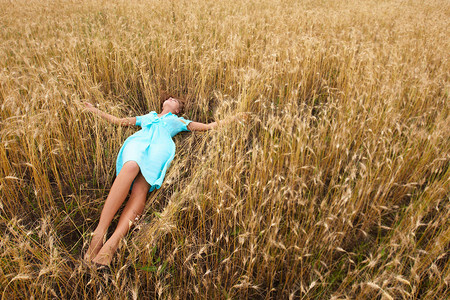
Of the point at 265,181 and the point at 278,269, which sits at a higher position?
the point at 265,181

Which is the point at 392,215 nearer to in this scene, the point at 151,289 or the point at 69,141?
the point at 151,289

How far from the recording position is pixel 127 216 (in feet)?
5.79

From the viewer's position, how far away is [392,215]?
5.82 feet

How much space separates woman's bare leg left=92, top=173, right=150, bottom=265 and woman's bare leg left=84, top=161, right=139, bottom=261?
0.19ft

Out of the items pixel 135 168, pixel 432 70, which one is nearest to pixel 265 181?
pixel 135 168

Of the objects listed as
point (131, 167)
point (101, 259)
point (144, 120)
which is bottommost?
point (101, 259)

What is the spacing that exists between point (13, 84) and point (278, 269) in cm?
309

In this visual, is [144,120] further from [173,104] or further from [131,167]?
[131,167]

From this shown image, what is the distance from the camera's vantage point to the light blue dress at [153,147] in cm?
202

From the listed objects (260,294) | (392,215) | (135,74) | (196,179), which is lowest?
(260,294)

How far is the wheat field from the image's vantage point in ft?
4.42

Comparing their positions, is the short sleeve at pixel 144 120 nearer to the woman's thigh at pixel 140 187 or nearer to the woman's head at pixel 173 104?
the woman's head at pixel 173 104

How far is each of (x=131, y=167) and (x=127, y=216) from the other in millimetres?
382

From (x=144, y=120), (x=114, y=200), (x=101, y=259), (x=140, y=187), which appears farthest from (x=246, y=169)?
(x=144, y=120)
